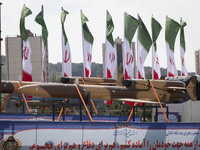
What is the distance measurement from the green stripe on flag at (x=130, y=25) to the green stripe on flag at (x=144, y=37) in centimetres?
157

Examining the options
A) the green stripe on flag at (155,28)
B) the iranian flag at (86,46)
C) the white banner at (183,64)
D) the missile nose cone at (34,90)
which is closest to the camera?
the missile nose cone at (34,90)

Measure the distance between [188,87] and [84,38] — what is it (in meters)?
15.6

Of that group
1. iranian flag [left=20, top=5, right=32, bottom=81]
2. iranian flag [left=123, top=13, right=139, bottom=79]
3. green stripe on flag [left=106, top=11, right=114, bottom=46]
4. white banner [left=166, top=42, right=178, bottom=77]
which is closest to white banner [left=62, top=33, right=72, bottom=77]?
iranian flag [left=20, top=5, right=32, bottom=81]

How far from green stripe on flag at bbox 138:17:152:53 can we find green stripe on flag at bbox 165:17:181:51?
11.3 feet

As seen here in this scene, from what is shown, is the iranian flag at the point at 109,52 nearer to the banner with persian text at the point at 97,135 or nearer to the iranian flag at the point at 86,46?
the iranian flag at the point at 86,46

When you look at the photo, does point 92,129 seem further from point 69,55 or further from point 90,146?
point 69,55

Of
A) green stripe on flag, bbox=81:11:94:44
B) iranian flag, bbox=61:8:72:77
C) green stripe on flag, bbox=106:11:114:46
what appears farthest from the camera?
green stripe on flag, bbox=106:11:114:46

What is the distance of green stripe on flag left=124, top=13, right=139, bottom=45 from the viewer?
3250cm

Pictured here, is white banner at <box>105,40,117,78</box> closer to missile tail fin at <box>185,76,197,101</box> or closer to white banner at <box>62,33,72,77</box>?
white banner at <box>62,33,72,77</box>

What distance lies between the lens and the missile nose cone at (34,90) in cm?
1914

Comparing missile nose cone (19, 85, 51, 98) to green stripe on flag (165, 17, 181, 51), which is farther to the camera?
green stripe on flag (165, 17, 181, 51)

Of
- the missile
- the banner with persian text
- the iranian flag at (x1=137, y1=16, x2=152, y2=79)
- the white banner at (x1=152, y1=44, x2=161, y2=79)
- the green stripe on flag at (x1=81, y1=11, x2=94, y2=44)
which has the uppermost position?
the green stripe on flag at (x1=81, y1=11, x2=94, y2=44)

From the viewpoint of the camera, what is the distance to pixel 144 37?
1330 inches

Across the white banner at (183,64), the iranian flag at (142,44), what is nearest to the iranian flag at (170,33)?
the iranian flag at (142,44)
